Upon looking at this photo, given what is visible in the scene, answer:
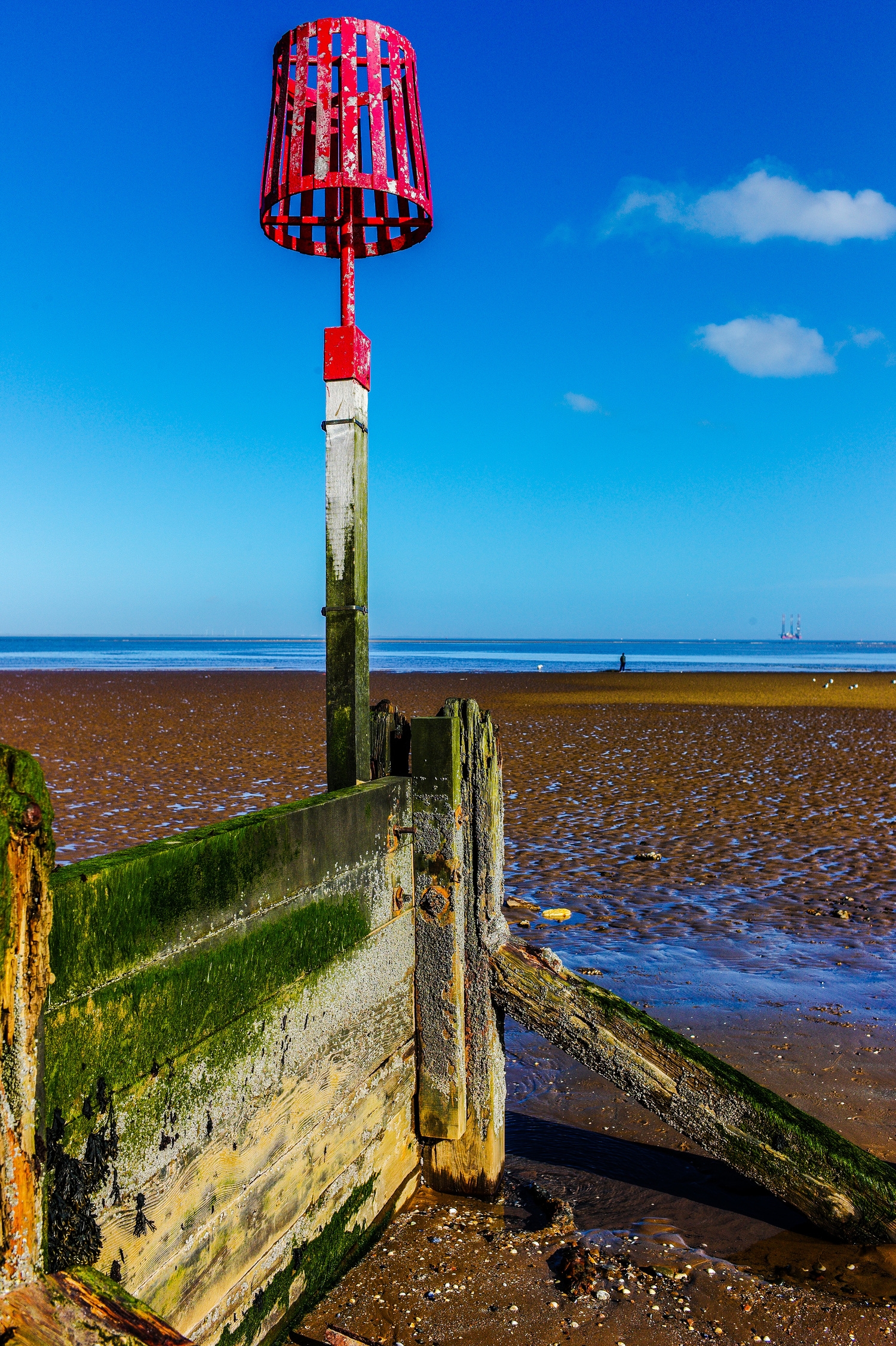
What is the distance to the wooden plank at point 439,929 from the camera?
399 cm

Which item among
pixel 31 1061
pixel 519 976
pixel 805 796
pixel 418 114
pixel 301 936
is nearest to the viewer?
pixel 31 1061

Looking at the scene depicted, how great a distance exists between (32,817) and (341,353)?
2970mm

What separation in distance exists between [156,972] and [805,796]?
1363 cm

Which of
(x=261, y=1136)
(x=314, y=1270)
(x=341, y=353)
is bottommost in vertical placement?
(x=314, y=1270)

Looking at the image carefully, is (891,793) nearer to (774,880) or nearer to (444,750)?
(774,880)

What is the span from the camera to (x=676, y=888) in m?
9.41

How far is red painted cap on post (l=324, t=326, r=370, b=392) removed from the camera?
407cm

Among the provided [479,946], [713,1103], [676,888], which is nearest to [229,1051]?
[479,946]

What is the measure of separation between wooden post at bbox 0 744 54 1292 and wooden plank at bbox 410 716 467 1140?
2.31 metres

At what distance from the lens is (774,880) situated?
31.8 ft

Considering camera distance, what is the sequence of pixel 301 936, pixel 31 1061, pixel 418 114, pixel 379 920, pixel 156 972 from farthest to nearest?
pixel 418 114
pixel 379 920
pixel 301 936
pixel 156 972
pixel 31 1061

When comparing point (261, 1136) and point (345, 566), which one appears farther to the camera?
point (345, 566)

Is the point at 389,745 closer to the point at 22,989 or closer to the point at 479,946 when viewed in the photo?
the point at 479,946

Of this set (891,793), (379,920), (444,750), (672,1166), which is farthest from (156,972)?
(891,793)
